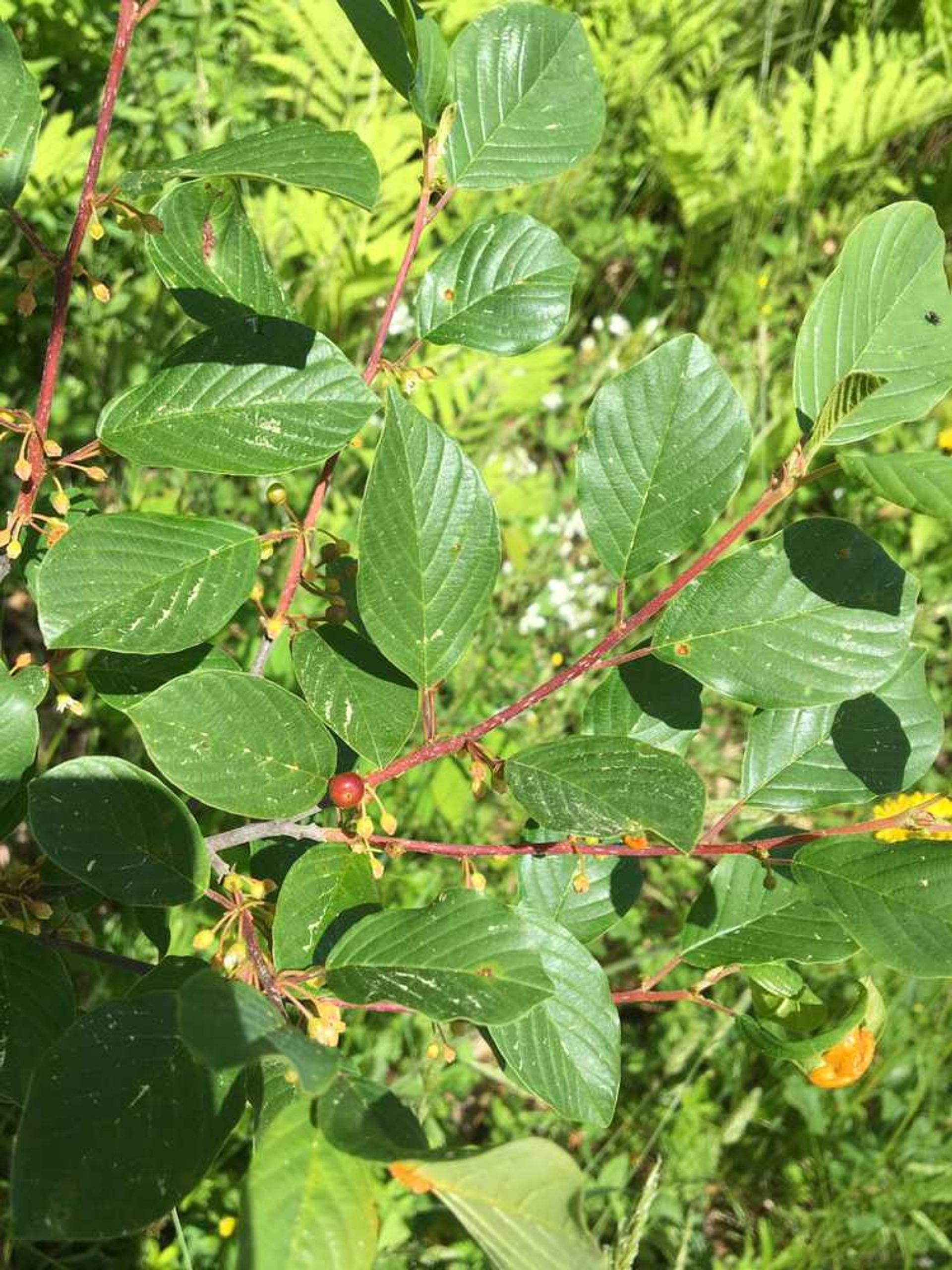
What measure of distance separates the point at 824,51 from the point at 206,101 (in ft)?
7.84

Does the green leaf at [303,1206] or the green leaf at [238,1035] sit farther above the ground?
the green leaf at [238,1035]

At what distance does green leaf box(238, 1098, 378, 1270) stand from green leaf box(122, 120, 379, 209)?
0.47m

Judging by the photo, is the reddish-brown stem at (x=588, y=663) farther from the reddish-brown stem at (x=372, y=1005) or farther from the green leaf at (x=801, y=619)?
the reddish-brown stem at (x=372, y=1005)

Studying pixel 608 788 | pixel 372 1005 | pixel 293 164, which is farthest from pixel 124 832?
pixel 293 164

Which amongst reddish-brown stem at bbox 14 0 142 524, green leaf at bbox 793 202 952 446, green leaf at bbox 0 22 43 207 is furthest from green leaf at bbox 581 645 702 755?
green leaf at bbox 0 22 43 207

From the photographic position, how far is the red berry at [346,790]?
2.37 feet

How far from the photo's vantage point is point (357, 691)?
0.81 meters

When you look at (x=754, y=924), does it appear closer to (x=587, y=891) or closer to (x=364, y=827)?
(x=587, y=891)

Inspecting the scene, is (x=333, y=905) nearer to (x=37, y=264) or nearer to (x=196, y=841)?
(x=196, y=841)

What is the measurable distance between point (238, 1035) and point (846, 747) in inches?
21.4

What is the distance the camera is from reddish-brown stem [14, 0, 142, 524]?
26.4 inches

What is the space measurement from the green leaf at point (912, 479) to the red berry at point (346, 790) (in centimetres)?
35

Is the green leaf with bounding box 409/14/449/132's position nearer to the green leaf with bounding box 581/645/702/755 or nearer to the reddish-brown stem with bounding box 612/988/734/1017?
the green leaf with bounding box 581/645/702/755

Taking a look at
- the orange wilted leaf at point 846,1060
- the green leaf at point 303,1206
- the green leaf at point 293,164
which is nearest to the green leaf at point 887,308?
the green leaf at point 293,164
